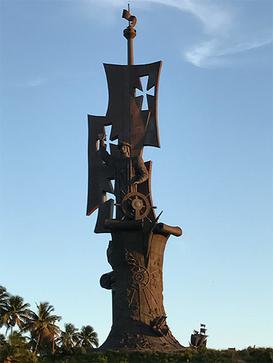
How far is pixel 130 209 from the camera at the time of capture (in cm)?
3034

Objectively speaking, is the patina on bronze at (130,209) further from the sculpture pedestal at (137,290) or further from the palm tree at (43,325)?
the palm tree at (43,325)

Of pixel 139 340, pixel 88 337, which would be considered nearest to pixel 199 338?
pixel 139 340

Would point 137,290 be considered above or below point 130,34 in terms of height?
below

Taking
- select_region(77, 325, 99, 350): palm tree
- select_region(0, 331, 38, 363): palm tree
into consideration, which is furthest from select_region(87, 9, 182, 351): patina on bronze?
select_region(77, 325, 99, 350): palm tree

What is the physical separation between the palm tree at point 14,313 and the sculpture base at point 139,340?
1034cm

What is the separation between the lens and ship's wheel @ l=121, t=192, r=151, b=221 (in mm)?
30281

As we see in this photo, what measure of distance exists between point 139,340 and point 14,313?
39.7 ft

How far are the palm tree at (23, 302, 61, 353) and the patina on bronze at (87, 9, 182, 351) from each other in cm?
769

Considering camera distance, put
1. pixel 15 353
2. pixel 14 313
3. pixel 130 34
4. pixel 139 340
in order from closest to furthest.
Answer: pixel 15 353
pixel 139 340
pixel 130 34
pixel 14 313

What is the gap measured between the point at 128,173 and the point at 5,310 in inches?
489

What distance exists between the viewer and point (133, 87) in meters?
33.7

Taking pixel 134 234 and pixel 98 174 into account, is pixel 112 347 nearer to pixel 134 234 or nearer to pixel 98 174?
pixel 134 234

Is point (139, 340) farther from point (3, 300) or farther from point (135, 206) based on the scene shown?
point (3, 300)

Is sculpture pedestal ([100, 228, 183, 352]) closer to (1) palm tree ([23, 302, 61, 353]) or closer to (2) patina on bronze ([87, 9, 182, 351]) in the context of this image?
(2) patina on bronze ([87, 9, 182, 351])
